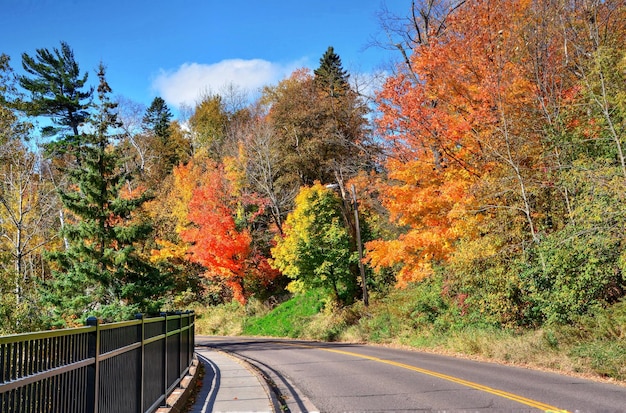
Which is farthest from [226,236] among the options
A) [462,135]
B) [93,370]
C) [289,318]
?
[93,370]

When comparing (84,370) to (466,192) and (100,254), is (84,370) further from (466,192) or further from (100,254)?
(100,254)

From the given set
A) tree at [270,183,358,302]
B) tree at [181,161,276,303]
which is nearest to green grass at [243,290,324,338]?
tree at [270,183,358,302]

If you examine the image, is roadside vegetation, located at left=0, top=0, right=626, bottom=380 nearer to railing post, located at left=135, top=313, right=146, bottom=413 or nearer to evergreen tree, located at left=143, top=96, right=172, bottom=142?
railing post, located at left=135, top=313, right=146, bottom=413

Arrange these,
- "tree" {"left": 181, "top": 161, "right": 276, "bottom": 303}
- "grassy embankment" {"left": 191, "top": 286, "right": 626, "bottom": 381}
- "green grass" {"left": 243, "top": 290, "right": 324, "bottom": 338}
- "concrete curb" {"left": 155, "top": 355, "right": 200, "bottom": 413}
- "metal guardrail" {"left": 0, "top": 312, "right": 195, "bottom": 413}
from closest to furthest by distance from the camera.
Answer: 1. "metal guardrail" {"left": 0, "top": 312, "right": 195, "bottom": 413}
2. "concrete curb" {"left": 155, "top": 355, "right": 200, "bottom": 413}
3. "grassy embankment" {"left": 191, "top": 286, "right": 626, "bottom": 381}
4. "green grass" {"left": 243, "top": 290, "right": 324, "bottom": 338}
5. "tree" {"left": 181, "top": 161, "right": 276, "bottom": 303}

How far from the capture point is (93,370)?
4516 mm

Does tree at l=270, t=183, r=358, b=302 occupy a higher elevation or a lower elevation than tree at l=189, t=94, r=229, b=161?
lower

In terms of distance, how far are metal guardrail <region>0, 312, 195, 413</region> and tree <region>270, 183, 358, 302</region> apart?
77.0 ft

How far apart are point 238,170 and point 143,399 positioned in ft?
126

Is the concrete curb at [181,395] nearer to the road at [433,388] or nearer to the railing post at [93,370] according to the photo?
the road at [433,388]

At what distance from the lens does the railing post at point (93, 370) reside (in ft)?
14.6

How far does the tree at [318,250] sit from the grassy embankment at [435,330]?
1.94m

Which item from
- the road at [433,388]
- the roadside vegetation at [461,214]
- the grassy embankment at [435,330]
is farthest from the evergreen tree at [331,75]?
the road at [433,388]

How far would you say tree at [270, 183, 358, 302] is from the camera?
103 feet

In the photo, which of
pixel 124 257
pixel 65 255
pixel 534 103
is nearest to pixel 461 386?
pixel 534 103
